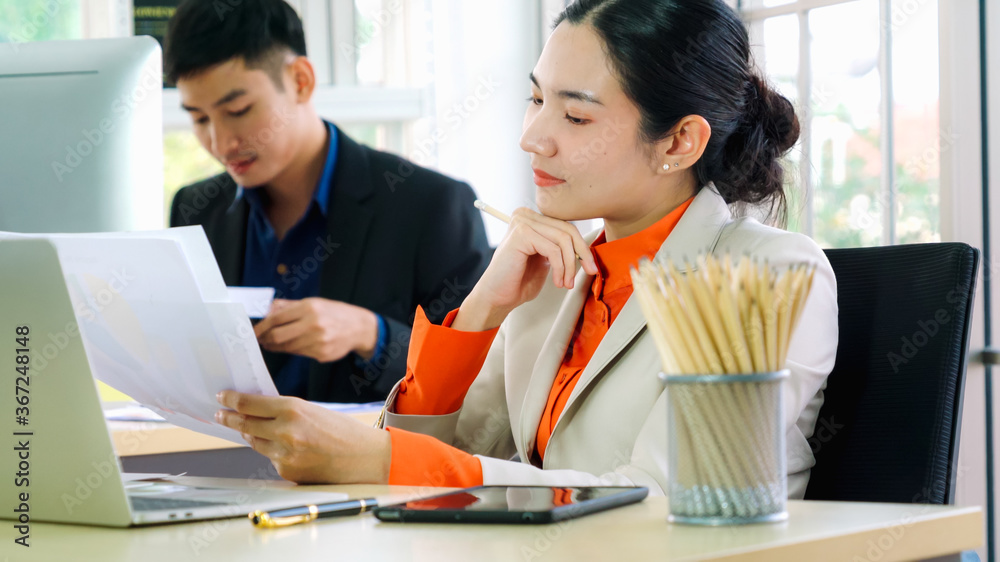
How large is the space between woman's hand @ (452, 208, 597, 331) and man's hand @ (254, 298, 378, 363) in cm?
50

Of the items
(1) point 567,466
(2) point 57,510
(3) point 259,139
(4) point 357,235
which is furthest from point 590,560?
(3) point 259,139

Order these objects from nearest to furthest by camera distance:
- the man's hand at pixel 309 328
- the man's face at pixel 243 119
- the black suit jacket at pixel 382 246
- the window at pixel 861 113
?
the man's hand at pixel 309 328 → the window at pixel 861 113 → the black suit jacket at pixel 382 246 → the man's face at pixel 243 119

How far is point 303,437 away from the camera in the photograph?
100cm

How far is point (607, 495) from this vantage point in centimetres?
79

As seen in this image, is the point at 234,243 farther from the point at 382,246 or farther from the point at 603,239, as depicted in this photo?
the point at 603,239

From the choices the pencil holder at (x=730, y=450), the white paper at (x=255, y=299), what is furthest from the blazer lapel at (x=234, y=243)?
the pencil holder at (x=730, y=450)

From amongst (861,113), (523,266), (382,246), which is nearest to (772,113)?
(523,266)

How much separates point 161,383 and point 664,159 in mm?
725

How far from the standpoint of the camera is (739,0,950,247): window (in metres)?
2.02

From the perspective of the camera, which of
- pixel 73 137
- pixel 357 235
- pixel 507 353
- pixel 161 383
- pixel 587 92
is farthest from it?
pixel 357 235

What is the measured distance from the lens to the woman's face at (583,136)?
132 cm

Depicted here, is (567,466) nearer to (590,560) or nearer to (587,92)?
(587,92)

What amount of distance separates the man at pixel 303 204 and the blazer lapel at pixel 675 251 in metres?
0.91

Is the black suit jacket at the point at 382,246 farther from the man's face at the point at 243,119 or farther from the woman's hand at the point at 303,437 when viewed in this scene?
the woman's hand at the point at 303,437
